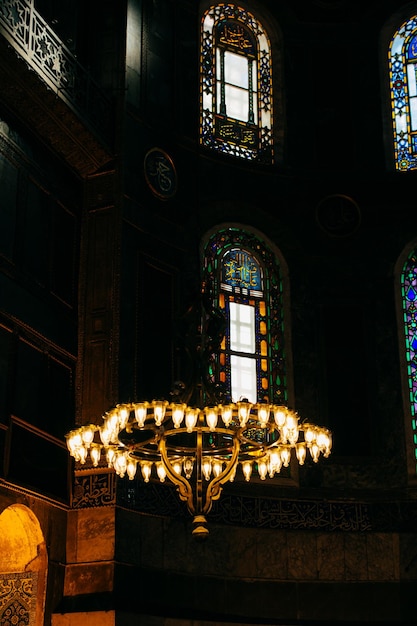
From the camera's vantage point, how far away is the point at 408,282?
12.4 m

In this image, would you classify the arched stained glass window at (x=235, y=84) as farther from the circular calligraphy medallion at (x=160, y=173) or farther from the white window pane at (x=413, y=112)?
the white window pane at (x=413, y=112)

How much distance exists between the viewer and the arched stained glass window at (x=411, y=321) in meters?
11.9

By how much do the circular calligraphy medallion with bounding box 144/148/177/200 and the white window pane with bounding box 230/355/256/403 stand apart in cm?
192

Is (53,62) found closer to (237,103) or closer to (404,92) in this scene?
(237,103)

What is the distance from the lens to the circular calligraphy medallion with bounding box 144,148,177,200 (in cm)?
1145

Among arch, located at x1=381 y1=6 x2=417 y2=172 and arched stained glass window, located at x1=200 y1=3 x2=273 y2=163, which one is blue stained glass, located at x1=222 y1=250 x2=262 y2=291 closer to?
arched stained glass window, located at x1=200 y1=3 x2=273 y2=163

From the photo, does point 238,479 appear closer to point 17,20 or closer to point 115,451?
point 115,451

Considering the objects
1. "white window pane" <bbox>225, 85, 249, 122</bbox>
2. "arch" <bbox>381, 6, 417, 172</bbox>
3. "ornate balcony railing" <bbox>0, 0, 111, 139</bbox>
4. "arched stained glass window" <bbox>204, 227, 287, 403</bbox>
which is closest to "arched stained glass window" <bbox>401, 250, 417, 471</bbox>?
"arch" <bbox>381, 6, 417, 172</bbox>

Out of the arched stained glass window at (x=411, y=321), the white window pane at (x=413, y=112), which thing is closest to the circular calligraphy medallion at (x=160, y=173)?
the arched stained glass window at (x=411, y=321)

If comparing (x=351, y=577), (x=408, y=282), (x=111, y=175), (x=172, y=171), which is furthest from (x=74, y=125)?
(x=351, y=577)

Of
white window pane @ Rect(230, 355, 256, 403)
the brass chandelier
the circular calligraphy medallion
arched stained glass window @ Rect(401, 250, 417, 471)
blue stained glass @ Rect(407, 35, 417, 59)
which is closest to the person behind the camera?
the brass chandelier

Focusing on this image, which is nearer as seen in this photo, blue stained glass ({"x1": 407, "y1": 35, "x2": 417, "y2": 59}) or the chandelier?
the chandelier

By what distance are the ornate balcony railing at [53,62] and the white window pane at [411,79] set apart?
410 cm

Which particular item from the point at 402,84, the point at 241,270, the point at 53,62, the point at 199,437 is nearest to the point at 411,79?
the point at 402,84
